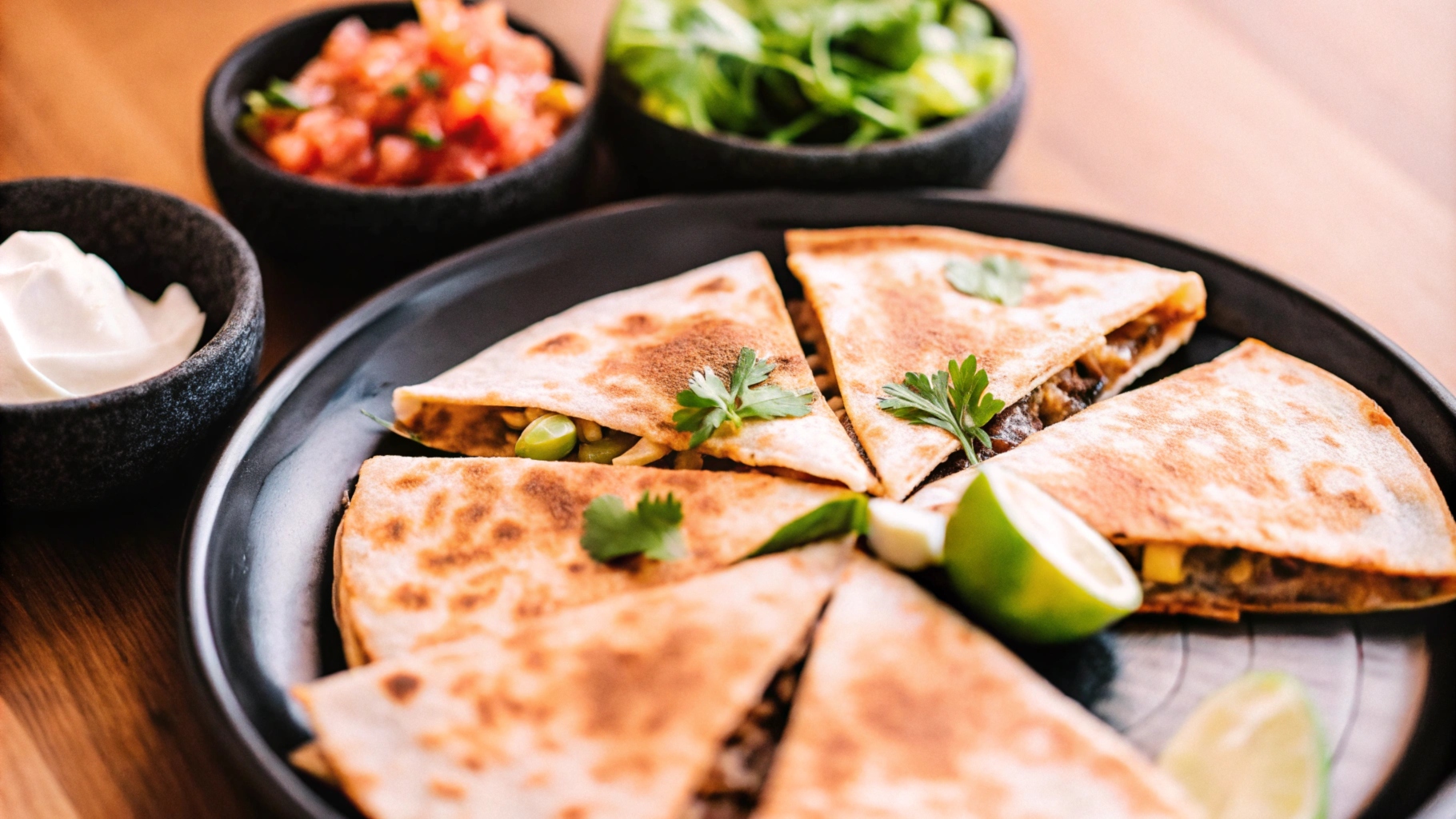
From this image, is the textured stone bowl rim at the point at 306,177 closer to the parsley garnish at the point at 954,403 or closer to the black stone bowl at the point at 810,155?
the black stone bowl at the point at 810,155

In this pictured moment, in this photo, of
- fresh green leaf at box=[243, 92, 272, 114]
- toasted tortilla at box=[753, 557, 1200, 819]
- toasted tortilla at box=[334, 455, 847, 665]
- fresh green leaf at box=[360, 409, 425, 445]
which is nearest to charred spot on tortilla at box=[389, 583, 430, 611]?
toasted tortilla at box=[334, 455, 847, 665]

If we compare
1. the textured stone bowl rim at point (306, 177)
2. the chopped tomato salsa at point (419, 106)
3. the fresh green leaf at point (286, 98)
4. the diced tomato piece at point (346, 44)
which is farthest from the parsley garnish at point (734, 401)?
the diced tomato piece at point (346, 44)

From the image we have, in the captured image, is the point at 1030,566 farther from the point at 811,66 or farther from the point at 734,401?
the point at 811,66

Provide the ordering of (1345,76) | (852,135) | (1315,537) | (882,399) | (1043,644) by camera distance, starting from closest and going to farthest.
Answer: (1043,644)
(1315,537)
(882,399)
(852,135)
(1345,76)

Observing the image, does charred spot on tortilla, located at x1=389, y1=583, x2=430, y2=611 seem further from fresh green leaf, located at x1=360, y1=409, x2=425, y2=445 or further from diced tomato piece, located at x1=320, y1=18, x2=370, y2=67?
diced tomato piece, located at x1=320, y1=18, x2=370, y2=67

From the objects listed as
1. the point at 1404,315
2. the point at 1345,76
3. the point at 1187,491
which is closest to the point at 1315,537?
the point at 1187,491

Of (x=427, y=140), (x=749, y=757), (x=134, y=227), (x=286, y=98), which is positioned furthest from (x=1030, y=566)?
(x=286, y=98)

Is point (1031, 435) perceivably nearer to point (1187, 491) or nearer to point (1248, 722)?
point (1187, 491)
